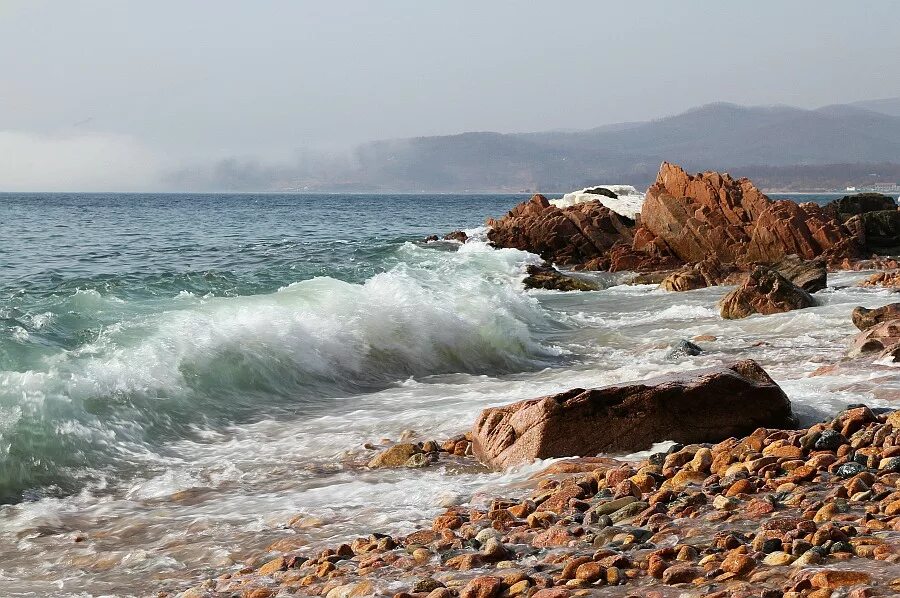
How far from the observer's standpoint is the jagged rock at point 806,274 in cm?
2162

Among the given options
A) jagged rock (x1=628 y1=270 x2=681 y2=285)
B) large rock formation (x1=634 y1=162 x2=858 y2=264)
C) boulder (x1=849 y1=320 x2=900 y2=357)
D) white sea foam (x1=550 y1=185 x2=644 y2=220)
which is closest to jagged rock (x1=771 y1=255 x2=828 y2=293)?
jagged rock (x1=628 y1=270 x2=681 y2=285)

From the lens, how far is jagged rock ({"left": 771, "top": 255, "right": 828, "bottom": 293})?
21.6 metres

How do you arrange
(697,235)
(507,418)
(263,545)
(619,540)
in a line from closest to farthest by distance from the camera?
(619,540), (263,545), (507,418), (697,235)

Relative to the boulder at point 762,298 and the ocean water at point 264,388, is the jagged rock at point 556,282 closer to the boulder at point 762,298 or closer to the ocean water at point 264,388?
the ocean water at point 264,388

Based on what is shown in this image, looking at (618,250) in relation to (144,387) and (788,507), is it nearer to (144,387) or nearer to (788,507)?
(144,387)

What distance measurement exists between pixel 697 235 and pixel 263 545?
26.1 metres

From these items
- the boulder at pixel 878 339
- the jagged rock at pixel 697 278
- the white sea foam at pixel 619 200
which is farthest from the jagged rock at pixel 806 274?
the white sea foam at pixel 619 200

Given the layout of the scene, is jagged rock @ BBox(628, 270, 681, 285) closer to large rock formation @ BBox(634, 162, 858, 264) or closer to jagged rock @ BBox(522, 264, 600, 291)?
jagged rock @ BBox(522, 264, 600, 291)

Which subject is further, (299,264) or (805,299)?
(299,264)

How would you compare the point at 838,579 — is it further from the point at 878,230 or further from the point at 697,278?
the point at 878,230

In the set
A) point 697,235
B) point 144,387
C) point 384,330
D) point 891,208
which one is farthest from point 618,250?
point 144,387

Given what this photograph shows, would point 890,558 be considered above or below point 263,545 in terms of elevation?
above

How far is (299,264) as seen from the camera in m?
30.6

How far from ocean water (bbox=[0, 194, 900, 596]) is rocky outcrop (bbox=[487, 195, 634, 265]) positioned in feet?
30.8
